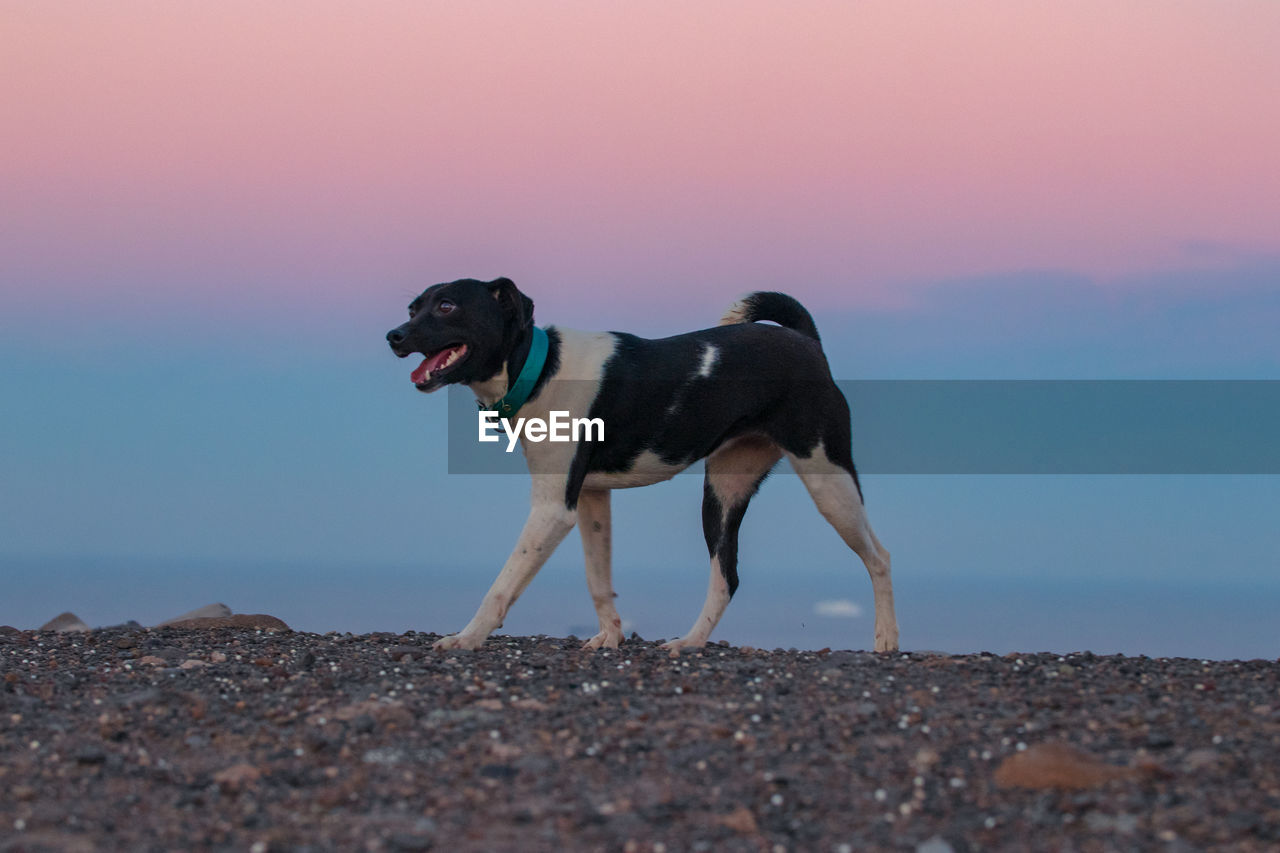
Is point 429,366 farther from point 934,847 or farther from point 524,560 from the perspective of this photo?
point 934,847

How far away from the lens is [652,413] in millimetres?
8992

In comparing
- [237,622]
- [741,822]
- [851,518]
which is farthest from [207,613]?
[741,822]

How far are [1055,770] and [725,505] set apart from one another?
4.54 m

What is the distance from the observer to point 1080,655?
347 inches

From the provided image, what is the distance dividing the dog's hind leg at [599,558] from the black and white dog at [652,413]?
1 cm

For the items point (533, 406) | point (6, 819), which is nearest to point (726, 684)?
point (533, 406)

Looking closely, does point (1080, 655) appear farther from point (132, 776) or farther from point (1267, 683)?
point (132, 776)

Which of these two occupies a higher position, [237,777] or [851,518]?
[851,518]

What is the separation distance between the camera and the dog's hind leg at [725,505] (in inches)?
377

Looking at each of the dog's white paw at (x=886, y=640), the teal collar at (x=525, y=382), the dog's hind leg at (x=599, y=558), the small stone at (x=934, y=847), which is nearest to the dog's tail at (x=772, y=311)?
the dog's hind leg at (x=599, y=558)

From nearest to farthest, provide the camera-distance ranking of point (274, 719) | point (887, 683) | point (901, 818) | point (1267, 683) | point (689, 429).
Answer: point (901, 818) < point (274, 719) < point (887, 683) < point (1267, 683) < point (689, 429)

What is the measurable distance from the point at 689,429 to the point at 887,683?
261 centimetres

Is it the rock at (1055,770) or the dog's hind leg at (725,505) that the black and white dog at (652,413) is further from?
the rock at (1055,770)

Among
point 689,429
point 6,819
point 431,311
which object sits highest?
point 431,311
